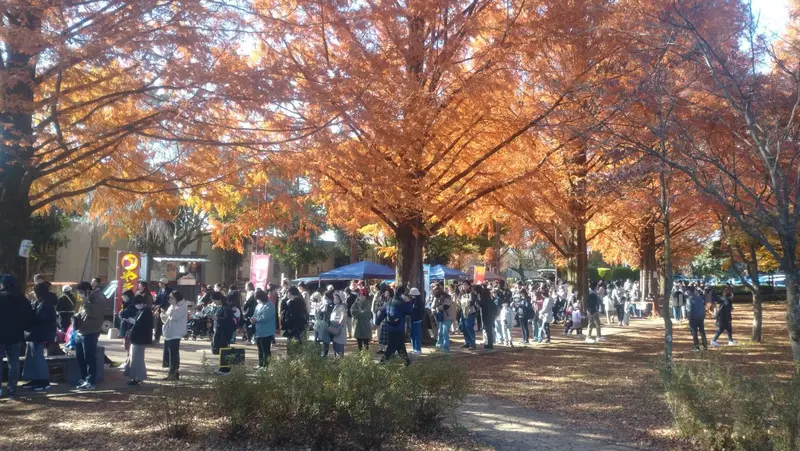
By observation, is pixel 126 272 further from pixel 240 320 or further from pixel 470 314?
pixel 470 314

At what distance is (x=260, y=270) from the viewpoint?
17.3 meters

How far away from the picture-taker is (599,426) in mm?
7375

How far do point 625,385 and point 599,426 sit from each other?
2.87 m

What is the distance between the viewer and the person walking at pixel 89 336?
930cm

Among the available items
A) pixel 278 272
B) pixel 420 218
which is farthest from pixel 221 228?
pixel 278 272

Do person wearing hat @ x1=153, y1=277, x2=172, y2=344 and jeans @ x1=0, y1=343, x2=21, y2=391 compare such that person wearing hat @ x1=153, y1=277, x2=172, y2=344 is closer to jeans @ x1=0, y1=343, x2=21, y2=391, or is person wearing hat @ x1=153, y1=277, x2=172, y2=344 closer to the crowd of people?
the crowd of people

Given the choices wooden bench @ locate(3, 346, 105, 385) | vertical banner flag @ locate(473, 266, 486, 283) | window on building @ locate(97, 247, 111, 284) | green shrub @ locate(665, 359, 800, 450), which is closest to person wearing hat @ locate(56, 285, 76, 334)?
wooden bench @ locate(3, 346, 105, 385)

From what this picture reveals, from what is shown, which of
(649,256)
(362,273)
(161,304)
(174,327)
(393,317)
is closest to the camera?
(174,327)

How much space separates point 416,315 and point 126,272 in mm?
8557

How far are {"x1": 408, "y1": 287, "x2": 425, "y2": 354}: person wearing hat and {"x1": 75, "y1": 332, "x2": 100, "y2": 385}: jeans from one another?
19.3ft

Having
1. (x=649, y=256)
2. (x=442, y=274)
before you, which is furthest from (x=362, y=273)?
(x=649, y=256)

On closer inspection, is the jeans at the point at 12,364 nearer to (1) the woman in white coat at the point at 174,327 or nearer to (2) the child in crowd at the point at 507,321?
(1) the woman in white coat at the point at 174,327

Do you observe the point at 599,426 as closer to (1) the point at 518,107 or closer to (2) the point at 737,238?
(1) the point at 518,107

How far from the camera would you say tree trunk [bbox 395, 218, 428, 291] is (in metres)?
14.7
